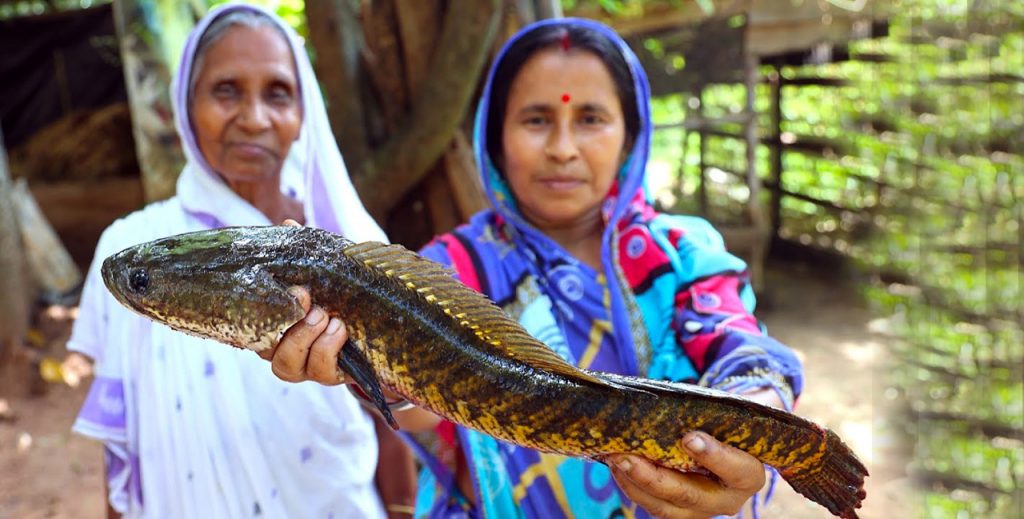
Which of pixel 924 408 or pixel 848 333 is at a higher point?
pixel 924 408

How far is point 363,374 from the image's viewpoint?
157 centimetres

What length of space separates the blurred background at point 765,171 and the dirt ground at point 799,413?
2cm

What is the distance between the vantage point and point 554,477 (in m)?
2.02

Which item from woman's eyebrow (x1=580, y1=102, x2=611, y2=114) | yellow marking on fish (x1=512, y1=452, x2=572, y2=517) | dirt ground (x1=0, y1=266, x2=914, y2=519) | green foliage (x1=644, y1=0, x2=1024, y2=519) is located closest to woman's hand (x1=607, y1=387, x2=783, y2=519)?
yellow marking on fish (x1=512, y1=452, x2=572, y2=517)

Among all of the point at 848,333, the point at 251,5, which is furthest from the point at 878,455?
the point at 251,5

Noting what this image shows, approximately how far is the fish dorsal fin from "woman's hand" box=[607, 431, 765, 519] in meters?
0.25

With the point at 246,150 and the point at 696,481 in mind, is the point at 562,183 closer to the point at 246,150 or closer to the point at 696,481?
the point at 696,481

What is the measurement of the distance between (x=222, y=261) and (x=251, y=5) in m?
1.13

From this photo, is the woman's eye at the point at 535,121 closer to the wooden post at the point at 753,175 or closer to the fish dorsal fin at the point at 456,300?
the fish dorsal fin at the point at 456,300

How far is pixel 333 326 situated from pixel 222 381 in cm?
87

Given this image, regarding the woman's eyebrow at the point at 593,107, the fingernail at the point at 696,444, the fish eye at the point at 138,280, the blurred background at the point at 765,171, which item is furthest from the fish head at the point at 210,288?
the blurred background at the point at 765,171

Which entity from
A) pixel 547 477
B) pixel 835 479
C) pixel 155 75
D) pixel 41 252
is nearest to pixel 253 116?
pixel 547 477

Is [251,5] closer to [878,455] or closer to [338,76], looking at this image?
[338,76]

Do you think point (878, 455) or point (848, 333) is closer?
point (878, 455)
